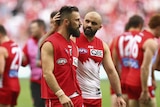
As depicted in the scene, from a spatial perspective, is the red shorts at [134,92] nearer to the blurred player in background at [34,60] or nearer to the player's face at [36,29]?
the blurred player in background at [34,60]

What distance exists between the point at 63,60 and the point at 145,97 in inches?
135

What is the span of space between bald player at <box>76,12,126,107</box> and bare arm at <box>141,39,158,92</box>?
1.75 meters

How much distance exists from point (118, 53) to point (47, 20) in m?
14.8

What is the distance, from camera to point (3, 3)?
2894 centimetres

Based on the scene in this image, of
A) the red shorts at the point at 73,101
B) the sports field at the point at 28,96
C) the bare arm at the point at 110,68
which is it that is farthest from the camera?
the sports field at the point at 28,96

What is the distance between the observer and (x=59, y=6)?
93.1 ft

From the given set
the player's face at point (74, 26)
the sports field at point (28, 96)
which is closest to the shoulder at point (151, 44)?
the player's face at point (74, 26)

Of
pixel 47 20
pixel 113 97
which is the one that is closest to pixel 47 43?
pixel 113 97

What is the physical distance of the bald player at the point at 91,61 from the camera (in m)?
9.76

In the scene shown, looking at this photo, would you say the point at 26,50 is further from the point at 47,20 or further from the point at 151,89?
the point at 47,20

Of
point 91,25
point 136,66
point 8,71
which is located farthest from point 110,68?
point 8,71

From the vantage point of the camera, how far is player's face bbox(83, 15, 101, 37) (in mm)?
9766

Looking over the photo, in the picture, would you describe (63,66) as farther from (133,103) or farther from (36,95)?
(36,95)

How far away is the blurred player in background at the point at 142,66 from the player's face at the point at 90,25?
6.55 ft
